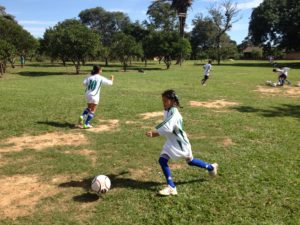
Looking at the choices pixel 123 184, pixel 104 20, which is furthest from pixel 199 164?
pixel 104 20

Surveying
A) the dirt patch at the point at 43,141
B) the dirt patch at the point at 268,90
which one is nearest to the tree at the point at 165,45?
the dirt patch at the point at 268,90

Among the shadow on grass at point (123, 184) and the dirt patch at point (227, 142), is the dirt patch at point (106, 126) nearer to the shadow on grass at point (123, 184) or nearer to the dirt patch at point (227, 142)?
the dirt patch at point (227, 142)

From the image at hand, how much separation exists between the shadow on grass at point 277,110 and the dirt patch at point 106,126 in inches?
208

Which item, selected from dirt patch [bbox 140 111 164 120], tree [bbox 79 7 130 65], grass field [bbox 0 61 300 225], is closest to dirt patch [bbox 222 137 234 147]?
grass field [bbox 0 61 300 225]

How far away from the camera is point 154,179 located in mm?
6094

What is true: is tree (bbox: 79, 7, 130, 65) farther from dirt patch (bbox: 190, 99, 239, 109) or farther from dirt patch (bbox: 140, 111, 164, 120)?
dirt patch (bbox: 140, 111, 164, 120)

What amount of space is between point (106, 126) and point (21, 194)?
4855 mm

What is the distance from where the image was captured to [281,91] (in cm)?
1958

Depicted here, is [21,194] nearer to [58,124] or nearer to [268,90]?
[58,124]

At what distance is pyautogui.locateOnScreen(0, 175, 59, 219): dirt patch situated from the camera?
4922mm

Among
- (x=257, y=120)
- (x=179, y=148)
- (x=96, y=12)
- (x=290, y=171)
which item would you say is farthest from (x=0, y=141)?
(x=96, y=12)

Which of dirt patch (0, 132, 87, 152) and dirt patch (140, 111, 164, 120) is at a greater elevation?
dirt patch (140, 111, 164, 120)

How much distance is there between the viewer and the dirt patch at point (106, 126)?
31.6ft

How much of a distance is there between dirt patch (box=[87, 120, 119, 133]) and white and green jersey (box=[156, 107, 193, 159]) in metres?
4.41
